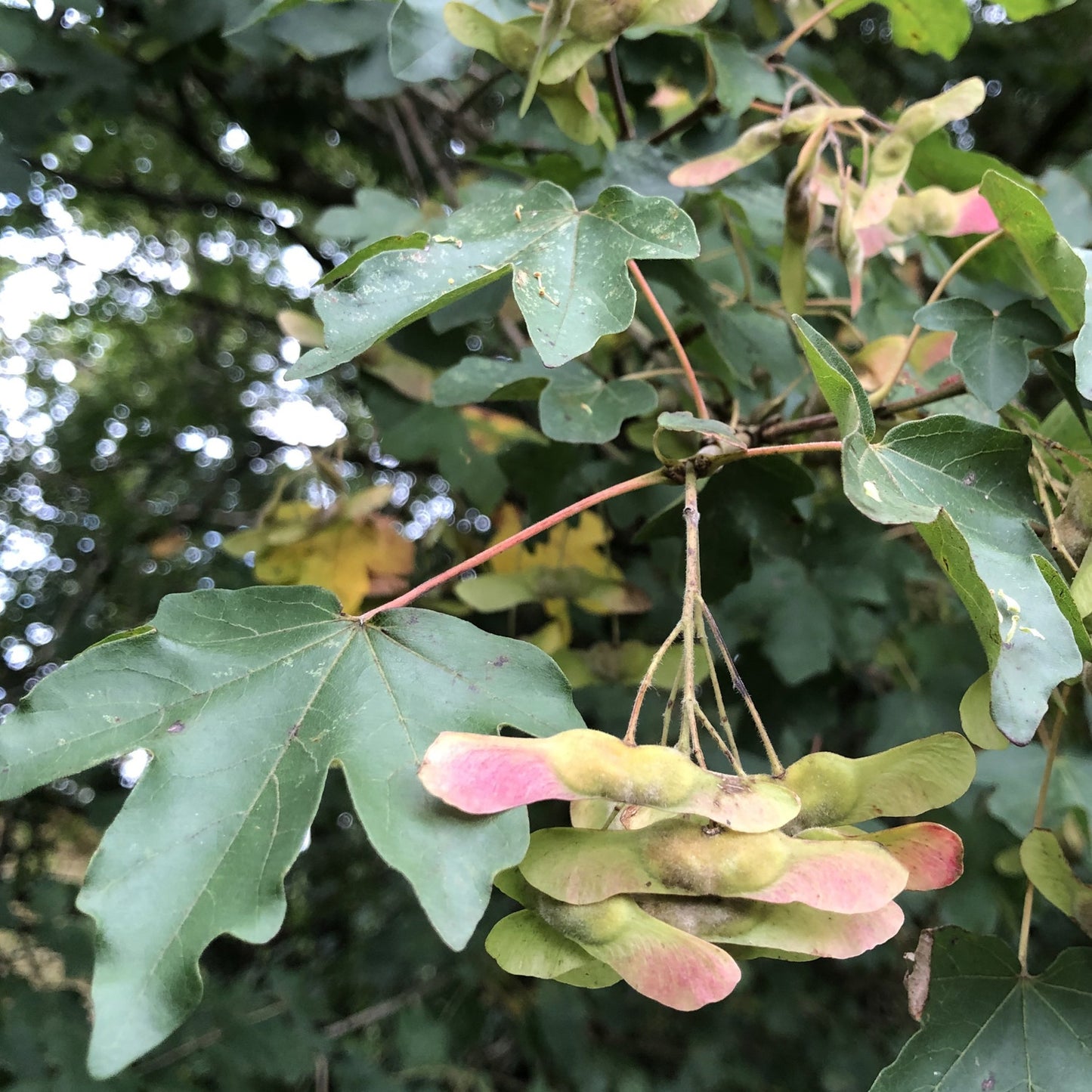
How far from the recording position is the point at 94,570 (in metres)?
2.50

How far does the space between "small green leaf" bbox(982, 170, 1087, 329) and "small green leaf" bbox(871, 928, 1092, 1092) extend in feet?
1.86

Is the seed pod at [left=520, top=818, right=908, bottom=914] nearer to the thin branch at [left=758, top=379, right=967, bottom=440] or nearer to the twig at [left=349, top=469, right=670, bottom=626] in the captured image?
the twig at [left=349, top=469, right=670, bottom=626]

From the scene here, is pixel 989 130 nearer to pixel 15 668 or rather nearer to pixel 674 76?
pixel 674 76

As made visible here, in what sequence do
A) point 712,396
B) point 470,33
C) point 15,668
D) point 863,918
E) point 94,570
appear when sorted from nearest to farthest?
point 863,918
point 470,33
point 712,396
point 15,668
point 94,570

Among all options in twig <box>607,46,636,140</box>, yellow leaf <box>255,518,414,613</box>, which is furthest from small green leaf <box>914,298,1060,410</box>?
yellow leaf <box>255,518,414,613</box>

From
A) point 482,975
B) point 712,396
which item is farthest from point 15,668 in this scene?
point 712,396

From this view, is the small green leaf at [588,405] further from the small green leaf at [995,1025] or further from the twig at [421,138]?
the twig at [421,138]

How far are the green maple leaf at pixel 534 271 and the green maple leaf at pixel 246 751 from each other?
0.22 metres

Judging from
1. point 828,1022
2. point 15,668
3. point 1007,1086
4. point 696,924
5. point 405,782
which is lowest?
point 828,1022

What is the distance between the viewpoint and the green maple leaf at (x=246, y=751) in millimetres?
530

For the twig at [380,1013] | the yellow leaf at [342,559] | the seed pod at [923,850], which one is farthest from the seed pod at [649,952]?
the twig at [380,1013]

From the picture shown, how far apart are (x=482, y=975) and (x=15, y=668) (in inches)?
58.3

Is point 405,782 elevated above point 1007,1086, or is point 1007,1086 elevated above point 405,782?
point 405,782

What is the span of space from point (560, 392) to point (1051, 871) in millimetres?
680
